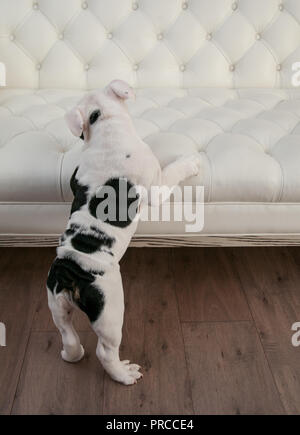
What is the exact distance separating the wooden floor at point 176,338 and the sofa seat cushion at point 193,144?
38 cm

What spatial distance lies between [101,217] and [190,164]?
0.27 metres

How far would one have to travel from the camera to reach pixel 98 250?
0.85 metres

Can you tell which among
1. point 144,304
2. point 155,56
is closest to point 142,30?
point 155,56

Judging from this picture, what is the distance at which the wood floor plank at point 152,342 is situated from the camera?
3.22 ft

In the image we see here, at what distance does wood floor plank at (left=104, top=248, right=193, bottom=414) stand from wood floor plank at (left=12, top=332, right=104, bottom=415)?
37mm

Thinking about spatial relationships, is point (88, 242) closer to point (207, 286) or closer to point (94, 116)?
point (94, 116)

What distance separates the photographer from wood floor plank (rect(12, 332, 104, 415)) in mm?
973

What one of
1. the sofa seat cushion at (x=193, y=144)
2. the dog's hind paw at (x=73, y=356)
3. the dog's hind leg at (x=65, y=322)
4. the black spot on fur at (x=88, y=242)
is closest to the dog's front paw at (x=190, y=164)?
the sofa seat cushion at (x=193, y=144)

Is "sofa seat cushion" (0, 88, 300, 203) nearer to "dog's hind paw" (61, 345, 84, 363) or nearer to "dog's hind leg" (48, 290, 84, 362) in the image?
"dog's hind leg" (48, 290, 84, 362)

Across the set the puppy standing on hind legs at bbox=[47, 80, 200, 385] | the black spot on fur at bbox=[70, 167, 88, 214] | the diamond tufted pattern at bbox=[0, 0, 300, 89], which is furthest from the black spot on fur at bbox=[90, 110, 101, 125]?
the diamond tufted pattern at bbox=[0, 0, 300, 89]

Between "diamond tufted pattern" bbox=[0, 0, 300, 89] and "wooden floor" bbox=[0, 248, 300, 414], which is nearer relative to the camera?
"wooden floor" bbox=[0, 248, 300, 414]

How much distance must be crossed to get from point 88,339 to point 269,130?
773mm

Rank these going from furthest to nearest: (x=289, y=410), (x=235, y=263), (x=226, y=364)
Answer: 1. (x=235, y=263)
2. (x=226, y=364)
3. (x=289, y=410)
